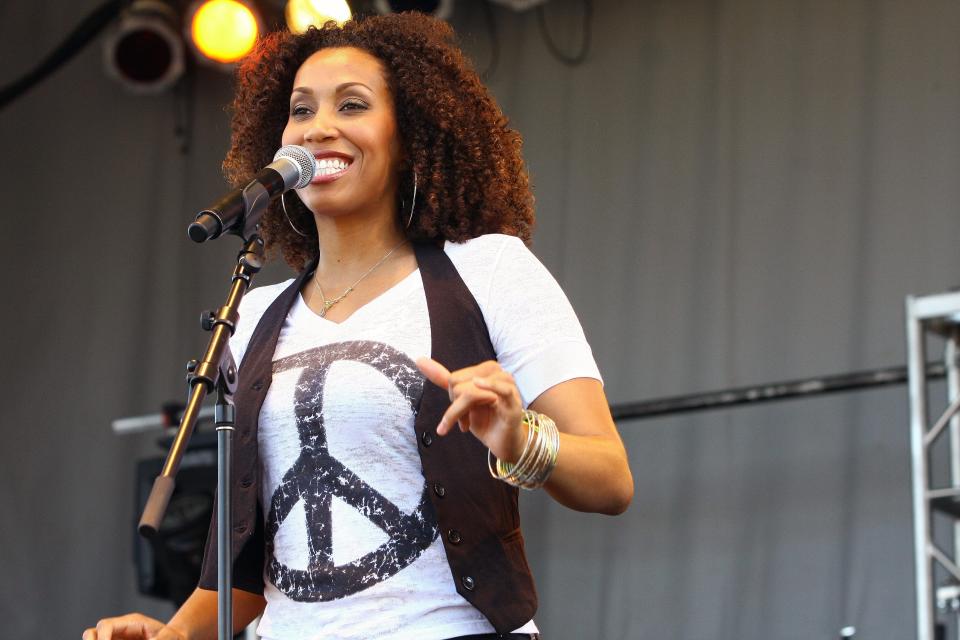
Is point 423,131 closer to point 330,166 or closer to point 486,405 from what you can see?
point 330,166

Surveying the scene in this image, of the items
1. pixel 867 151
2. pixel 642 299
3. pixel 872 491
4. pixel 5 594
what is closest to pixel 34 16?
pixel 5 594

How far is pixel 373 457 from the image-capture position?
163cm

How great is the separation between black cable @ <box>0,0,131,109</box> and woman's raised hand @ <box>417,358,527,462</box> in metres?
4.28

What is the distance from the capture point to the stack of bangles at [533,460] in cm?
142

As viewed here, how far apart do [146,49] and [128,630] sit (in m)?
4.10

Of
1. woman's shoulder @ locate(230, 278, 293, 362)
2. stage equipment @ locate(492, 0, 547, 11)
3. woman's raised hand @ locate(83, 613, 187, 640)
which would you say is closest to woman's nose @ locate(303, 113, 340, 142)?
woman's shoulder @ locate(230, 278, 293, 362)

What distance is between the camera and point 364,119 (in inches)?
76.5

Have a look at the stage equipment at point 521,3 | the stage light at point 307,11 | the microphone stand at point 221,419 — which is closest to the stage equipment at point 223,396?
the microphone stand at point 221,419

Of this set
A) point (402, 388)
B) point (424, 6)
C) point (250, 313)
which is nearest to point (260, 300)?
point (250, 313)

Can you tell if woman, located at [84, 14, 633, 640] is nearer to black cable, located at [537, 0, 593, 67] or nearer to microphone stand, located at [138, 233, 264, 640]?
microphone stand, located at [138, 233, 264, 640]

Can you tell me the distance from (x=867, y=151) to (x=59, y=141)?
3492 mm

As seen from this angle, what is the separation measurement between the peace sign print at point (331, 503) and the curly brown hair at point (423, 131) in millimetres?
300

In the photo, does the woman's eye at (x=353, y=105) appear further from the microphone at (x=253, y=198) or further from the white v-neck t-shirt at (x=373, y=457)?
the white v-neck t-shirt at (x=373, y=457)

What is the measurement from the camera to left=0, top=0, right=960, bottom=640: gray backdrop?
4.41 meters
